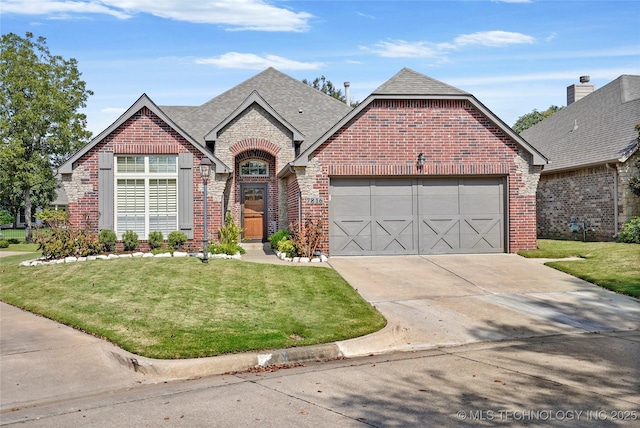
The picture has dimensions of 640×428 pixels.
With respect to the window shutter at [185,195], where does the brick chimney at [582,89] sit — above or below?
above

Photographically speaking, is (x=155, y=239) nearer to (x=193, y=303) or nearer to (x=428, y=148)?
(x=193, y=303)

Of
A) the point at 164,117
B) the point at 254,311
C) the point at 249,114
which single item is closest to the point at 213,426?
the point at 254,311

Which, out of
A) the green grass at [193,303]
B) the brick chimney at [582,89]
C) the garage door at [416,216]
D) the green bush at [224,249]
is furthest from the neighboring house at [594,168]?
the green bush at [224,249]

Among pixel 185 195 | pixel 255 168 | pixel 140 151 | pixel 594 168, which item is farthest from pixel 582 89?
pixel 140 151

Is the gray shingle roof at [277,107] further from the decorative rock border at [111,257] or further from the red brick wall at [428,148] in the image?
the decorative rock border at [111,257]

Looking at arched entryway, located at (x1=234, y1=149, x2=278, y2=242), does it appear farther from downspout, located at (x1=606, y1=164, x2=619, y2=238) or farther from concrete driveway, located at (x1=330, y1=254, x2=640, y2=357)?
downspout, located at (x1=606, y1=164, x2=619, y2=238)

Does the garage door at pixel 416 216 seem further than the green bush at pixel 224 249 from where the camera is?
Yes

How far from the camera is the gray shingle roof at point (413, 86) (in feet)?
53.1

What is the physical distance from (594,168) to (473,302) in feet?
44.4

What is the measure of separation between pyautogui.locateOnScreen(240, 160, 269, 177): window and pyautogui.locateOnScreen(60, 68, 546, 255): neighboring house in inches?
133

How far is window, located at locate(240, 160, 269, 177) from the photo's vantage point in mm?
20734

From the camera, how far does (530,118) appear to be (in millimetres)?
55125

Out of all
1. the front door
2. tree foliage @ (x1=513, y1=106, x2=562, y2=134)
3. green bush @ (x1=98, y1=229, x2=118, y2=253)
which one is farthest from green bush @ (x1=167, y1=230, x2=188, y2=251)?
tree foliage @ (x1=513, y1=106, x2=562, y2=134)

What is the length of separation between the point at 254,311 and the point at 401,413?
4.86 m
